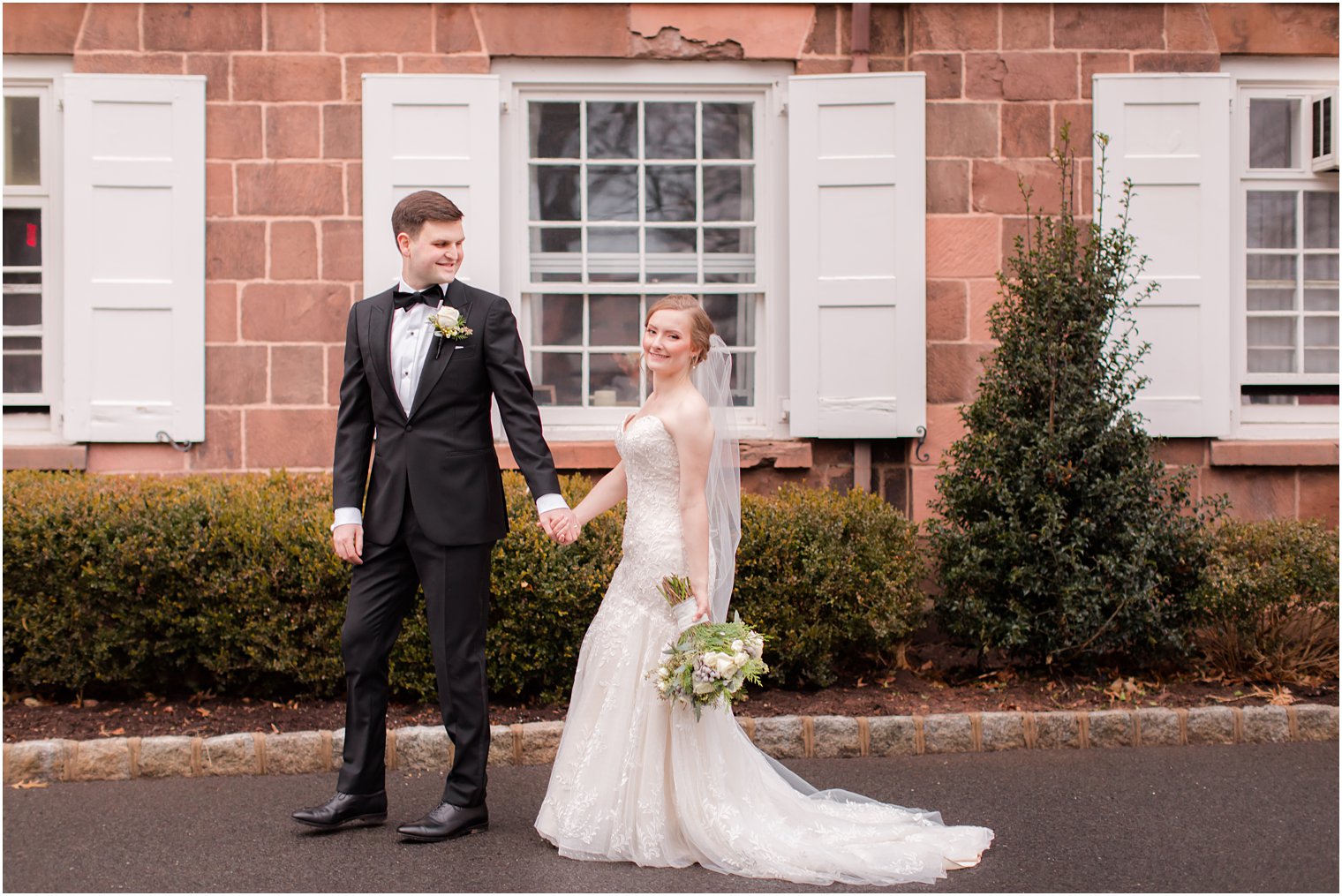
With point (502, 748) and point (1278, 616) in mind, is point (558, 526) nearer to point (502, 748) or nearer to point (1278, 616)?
point (502, 748)

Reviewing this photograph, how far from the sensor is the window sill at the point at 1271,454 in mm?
6824

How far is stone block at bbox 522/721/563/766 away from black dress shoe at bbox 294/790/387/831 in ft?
2.96

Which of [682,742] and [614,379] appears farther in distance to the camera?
[614,379]

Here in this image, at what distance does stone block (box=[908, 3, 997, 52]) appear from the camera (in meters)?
6.79

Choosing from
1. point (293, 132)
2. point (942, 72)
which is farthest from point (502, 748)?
point (942, 72)

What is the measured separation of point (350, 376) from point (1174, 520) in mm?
3868

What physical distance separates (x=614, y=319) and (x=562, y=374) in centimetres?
45

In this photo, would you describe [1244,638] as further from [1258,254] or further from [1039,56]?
[1039,56]

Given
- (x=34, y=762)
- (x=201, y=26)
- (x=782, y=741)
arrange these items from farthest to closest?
(x=201, y=26), (x=782, y=741), (x=34, y=762)

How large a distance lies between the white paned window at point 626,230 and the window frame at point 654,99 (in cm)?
3

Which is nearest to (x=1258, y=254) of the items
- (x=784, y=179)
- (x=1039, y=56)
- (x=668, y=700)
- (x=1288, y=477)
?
(x=1288, y=477)

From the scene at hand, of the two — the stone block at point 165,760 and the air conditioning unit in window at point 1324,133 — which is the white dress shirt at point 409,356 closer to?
the stone block at point 165,760

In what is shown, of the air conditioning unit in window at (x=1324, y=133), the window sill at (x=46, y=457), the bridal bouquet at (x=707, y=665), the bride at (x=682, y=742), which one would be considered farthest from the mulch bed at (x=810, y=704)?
the air conditioning unit in window at (x=1324, y=133)

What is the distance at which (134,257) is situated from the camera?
669 cm
